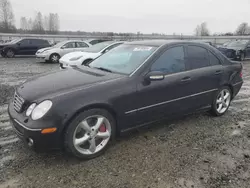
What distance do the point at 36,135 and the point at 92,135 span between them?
72cm

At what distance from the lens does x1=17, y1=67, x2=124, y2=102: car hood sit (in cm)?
304

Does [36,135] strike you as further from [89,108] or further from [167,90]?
[167,90]

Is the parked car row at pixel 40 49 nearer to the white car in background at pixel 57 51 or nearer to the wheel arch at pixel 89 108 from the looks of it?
the white car in background at pixel 57 51

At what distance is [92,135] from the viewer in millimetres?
3176

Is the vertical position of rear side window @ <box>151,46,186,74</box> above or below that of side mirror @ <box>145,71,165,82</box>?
above

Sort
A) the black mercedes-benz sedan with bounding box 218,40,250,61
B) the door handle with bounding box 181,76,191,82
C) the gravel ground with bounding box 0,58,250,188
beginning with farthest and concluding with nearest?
the black mercedes-benz sedan with bounding box 218,40,250,61, the door handle with bounding box 181,76,191,82, the gravel ground with bounding box 0,58,250,188

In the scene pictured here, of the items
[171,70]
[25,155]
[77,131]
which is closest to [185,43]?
[171,70]

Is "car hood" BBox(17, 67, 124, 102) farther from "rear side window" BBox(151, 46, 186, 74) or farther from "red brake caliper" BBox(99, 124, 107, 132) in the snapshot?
"rear side window" BBox(151, 46, 186, 74)

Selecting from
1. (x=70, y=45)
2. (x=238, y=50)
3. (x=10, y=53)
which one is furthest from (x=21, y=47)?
(x=238, y=50)

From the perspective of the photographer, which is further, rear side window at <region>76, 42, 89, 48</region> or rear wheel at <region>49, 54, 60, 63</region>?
rear side window at <region>76, 42, 89, 48</region>

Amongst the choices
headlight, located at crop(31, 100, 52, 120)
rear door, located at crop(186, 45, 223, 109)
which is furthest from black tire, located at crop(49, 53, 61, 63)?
headlight, located at crop(31, 100, 52, 120)

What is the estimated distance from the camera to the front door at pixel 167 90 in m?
3.58

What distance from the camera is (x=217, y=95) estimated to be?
185 inches

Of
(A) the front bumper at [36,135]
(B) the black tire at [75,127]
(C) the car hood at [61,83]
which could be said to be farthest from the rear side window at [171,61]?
(A) the front bumper at [36,135]
